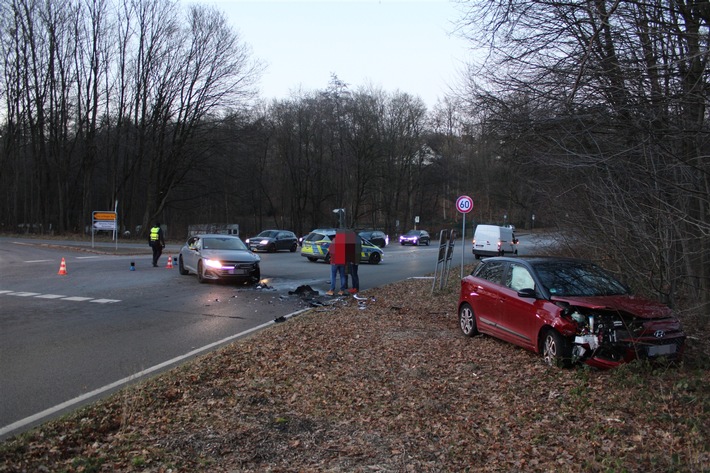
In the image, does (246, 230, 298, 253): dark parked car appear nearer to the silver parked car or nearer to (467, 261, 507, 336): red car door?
the silver parked car

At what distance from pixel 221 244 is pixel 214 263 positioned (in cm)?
167

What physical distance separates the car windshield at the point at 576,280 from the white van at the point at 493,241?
2336cm

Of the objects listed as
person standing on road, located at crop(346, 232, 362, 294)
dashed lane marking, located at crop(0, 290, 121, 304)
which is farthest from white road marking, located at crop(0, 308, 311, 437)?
person standing on road, located at crop(346, 232, 362, 294)

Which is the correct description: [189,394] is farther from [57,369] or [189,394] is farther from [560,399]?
[560,399]

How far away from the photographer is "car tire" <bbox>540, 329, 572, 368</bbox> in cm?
633

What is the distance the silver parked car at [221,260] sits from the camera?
15.8 meters

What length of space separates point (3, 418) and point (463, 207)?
44.8 ft

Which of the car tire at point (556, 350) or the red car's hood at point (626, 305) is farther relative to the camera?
the car tire at point (556, 350)

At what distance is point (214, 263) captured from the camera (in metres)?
15.8

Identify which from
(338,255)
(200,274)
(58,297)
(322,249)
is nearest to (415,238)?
(322,249)

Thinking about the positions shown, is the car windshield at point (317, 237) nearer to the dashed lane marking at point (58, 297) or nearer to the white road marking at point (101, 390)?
the dashed lane marking at point (58, 297)

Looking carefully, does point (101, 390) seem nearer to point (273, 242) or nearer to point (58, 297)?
point (58, 297)

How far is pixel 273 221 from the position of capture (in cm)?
6694

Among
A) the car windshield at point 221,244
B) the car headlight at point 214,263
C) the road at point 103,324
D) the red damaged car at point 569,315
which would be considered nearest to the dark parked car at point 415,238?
the road at point 103,324
